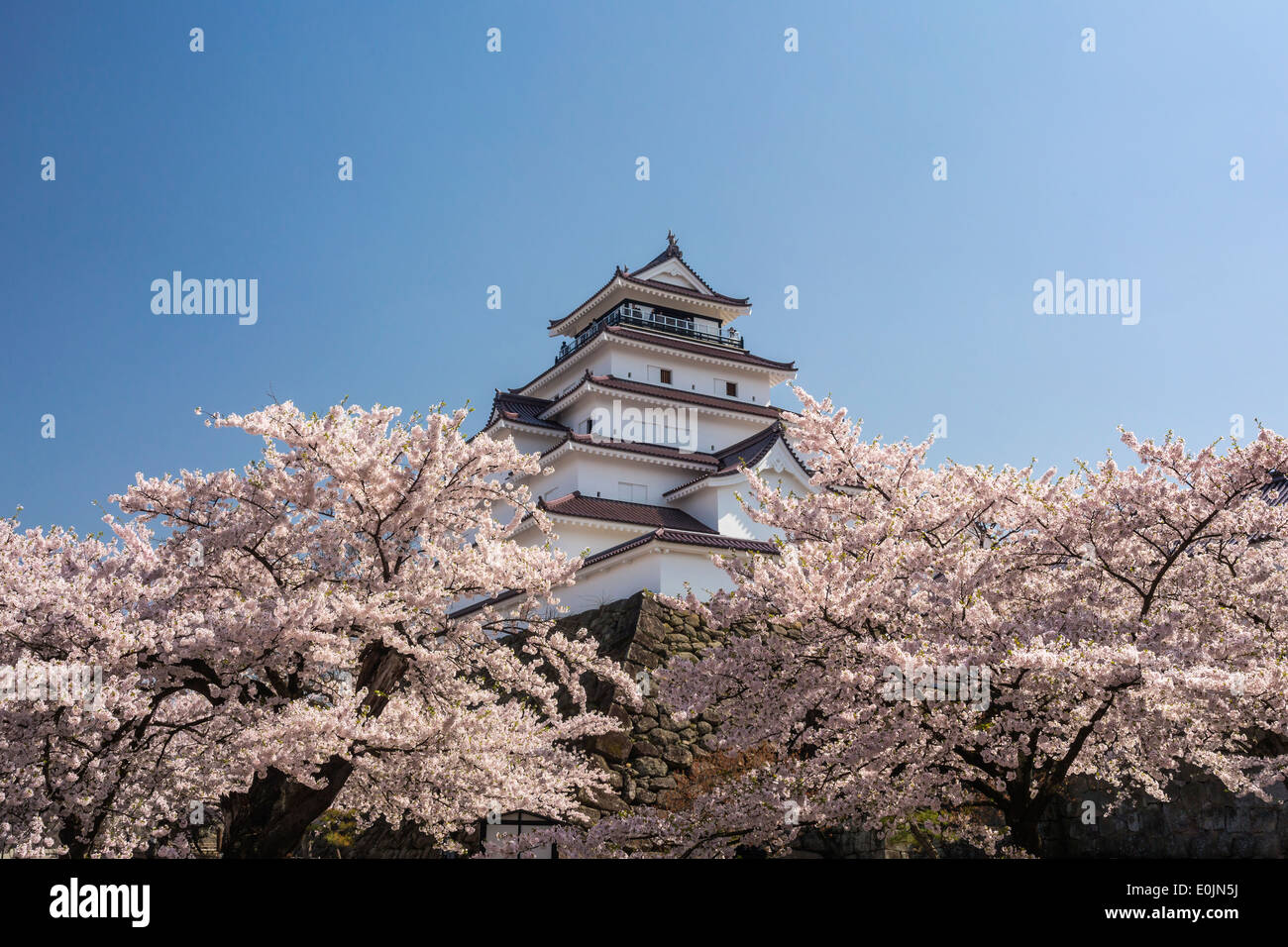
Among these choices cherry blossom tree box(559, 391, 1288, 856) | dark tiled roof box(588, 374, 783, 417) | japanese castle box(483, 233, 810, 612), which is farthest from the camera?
dark tiled roof box(588, 374, 783, 417)

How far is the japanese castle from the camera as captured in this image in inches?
1000

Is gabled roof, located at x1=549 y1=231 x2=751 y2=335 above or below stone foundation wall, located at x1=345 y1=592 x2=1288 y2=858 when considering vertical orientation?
above

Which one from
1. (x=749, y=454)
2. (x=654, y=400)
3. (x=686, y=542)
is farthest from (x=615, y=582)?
(x=654, y=400)

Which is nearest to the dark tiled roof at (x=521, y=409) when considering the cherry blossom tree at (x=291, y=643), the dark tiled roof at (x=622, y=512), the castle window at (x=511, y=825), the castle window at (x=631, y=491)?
the castle window at (x=631, y=491)

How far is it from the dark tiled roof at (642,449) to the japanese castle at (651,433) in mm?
47

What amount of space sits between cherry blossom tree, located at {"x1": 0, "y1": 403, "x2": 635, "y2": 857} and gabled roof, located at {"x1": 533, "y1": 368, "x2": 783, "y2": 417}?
17.2 m

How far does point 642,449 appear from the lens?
2903cm

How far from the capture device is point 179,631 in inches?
408

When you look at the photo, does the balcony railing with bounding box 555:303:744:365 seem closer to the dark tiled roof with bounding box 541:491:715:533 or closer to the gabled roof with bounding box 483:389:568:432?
the gabled roof with bounding box 483:389:568:432

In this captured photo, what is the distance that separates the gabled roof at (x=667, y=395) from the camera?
30.1 metres

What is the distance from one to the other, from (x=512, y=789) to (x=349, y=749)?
225cm

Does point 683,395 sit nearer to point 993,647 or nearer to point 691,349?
point 691,349

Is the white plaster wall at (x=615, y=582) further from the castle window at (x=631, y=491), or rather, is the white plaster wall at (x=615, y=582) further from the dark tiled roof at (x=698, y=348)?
the dark tiled roof at (x=698, y=348)

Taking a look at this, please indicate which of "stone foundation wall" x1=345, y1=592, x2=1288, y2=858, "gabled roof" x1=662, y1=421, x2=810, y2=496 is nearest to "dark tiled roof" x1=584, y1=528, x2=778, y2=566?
"stone foundation wall" x1=345, y1=592, x2=1288, y2=858
